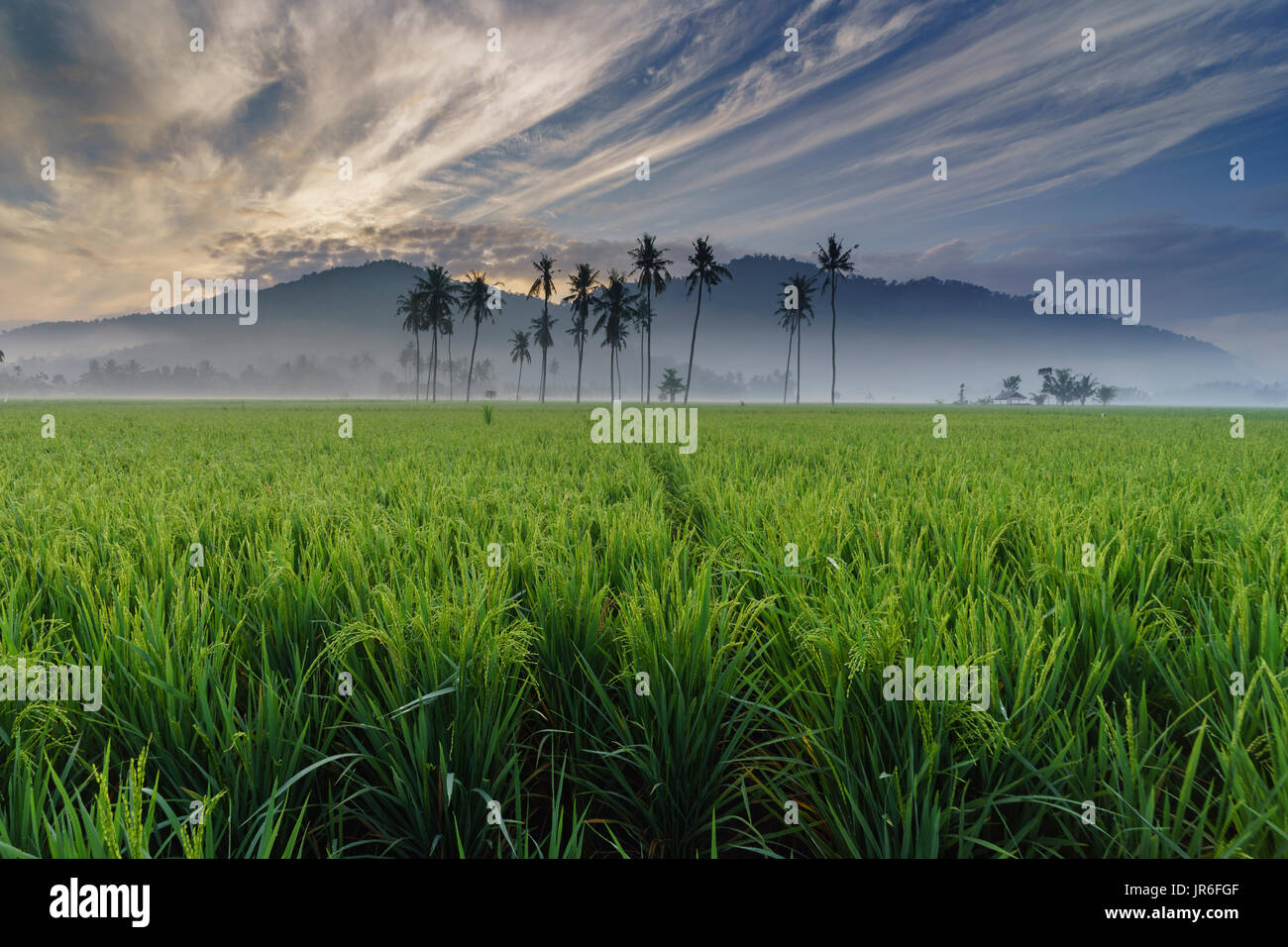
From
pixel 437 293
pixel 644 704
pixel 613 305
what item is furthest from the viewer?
pixel 437 293

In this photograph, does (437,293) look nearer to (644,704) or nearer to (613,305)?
(613,305)

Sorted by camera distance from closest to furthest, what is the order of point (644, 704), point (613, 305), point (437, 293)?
point (644, 704), point (613, 305), point (437, 293)

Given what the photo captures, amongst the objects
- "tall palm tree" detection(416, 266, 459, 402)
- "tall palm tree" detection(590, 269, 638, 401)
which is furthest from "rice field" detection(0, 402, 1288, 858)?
"tall palm tree" detection(416, 266, 459, 402)

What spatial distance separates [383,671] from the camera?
1.97 meters

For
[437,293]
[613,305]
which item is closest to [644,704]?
[613,305]

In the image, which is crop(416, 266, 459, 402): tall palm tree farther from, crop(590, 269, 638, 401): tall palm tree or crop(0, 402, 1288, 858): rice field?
crop(0, 402, 1288, 858): rice field

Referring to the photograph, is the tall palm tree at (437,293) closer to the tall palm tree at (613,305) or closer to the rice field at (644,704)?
the tall palm tree at (613,305)

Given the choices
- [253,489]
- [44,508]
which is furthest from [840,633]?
[253,489]

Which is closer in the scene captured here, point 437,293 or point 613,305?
point 613,305

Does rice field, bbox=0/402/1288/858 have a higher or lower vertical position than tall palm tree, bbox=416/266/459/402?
lower

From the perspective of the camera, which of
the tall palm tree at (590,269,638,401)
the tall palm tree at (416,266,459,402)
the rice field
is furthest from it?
the tall palm tree at (416,266,459,402)

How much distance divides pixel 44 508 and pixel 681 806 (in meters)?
5.08

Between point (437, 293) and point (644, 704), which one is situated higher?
point (437, 293)

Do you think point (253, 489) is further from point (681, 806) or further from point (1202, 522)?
point (1202, 522)
